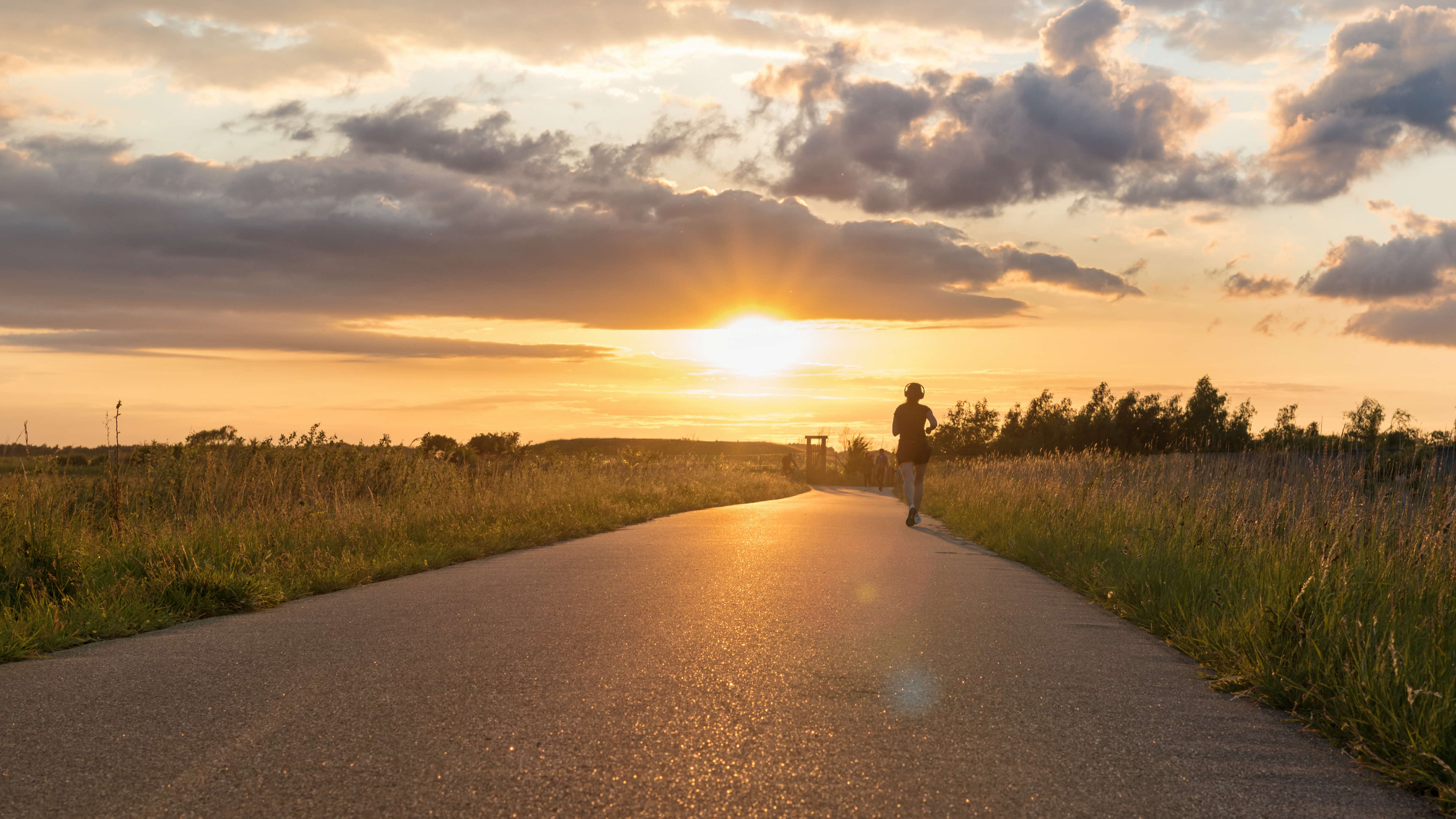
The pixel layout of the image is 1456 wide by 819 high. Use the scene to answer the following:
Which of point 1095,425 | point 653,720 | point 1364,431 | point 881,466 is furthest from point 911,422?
point 1095,425

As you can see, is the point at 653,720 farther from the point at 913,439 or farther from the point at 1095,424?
the point at 1095,424

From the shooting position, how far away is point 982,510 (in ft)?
57.2

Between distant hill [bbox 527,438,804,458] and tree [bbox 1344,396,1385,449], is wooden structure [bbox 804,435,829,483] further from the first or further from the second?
tree [bbox 1344,396,1385,449]

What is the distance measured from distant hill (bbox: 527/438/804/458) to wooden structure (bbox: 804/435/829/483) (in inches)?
203

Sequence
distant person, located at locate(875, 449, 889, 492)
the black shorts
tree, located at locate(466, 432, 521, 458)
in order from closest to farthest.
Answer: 1. the black shorts
2. tree, located at locate(466, 432, 521, 458)
3. distant person, located at locate(875, 449, 889, 492)

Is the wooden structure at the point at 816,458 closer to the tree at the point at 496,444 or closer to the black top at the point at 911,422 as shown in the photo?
the tree at the point at 496,444

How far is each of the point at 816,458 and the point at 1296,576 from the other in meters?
49.0

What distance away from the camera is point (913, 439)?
17.1m

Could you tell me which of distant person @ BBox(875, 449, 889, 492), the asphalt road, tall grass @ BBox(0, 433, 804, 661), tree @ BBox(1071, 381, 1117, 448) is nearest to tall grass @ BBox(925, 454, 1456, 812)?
the asphalt road

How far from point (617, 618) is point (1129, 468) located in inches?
440

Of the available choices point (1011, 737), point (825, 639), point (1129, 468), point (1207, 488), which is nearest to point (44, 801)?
point (1011, 737)

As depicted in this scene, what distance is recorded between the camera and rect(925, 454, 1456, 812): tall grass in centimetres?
426

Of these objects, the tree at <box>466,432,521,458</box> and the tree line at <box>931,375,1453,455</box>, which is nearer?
the tree at <box>466,432,521,458</box>

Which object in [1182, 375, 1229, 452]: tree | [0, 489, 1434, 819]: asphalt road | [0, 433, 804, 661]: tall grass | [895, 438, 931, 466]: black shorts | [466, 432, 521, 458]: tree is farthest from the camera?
[1182, 375, 1229, 452]: tree
